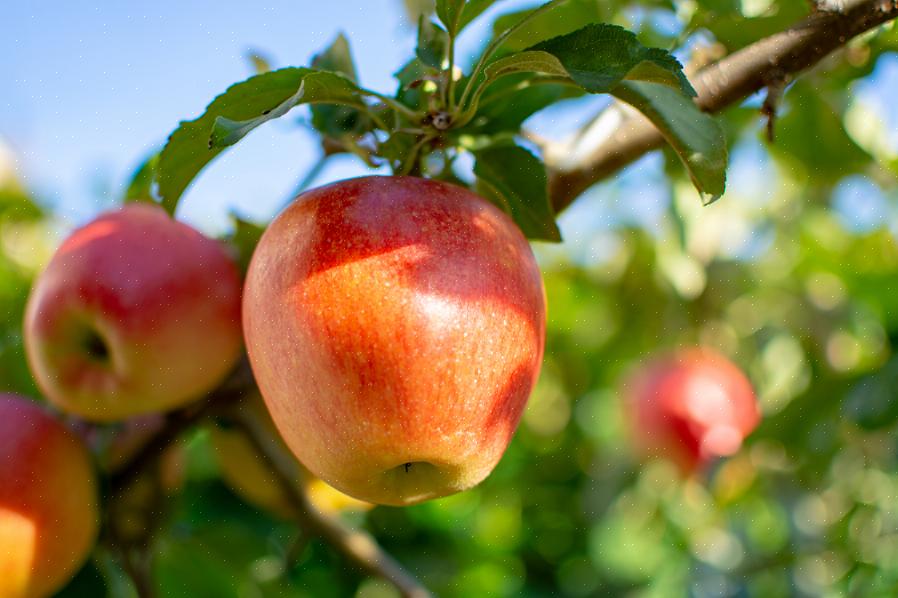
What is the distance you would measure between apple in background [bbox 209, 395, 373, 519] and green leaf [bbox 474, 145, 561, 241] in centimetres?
53

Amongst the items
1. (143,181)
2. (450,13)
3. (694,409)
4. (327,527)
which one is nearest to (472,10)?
(450,13)

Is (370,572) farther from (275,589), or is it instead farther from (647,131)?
(647,131)

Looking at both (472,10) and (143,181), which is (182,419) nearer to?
(143,181)

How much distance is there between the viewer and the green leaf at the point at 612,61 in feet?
1.92

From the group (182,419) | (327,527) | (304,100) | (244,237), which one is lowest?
(327,527)

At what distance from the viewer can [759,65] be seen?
0.76 m

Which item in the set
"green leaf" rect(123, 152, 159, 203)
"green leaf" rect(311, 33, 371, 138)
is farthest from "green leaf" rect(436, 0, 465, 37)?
"green leaf" rect(123, 152, 159, 203)

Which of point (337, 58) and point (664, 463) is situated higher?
point (337, 58)

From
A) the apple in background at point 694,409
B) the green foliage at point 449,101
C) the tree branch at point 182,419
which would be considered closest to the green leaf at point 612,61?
the green foliage at point 449,101

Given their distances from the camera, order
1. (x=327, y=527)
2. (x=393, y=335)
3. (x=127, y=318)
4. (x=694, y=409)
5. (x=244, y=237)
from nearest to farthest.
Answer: (x=393, y=335), (x=127, y=318), (x=244, y=237), (x=327, y=527), (x=694, y=409)

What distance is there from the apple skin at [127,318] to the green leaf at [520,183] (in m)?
0.34

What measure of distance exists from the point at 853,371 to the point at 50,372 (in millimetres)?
1274

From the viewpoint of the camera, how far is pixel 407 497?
0.63 m

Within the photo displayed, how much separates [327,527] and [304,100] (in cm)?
75
